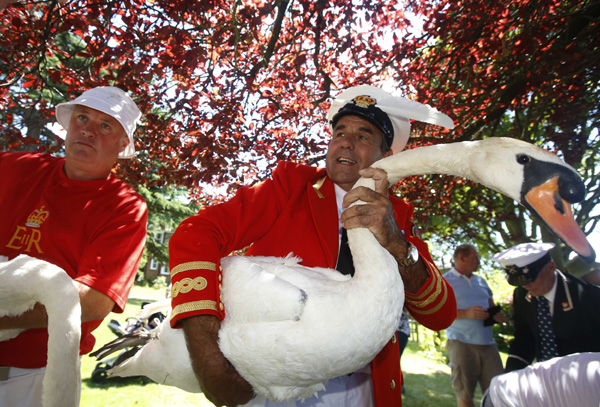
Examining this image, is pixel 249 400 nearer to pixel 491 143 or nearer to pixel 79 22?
pixel 491 143

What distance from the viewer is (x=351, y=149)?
2.28 meters

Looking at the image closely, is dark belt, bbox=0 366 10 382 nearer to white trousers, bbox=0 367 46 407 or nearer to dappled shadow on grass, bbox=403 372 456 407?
white trousers, bbox=0 367 46 407

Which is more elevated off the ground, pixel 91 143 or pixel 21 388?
pixel 91 143

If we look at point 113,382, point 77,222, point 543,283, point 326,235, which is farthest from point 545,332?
point 113,382

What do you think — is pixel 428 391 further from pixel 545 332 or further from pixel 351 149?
pixel 351 149

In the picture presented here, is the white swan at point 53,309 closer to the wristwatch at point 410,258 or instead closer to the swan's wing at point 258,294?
the swan's wing at point 258,294

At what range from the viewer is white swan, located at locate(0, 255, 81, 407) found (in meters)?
1.59

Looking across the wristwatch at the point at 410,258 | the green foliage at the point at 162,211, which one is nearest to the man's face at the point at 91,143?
the wristwatch at the point at 410,258

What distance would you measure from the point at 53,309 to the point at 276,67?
4602 mm

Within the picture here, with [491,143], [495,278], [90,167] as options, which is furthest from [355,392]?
[495,278]

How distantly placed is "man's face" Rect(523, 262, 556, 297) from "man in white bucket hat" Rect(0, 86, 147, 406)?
12.0 feet

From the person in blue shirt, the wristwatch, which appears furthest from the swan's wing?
the person in blue shirt

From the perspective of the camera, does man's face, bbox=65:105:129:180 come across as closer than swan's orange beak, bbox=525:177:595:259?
No

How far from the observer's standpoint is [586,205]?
778 cm
